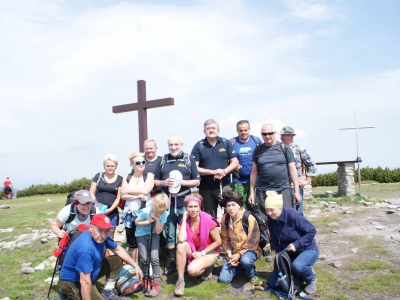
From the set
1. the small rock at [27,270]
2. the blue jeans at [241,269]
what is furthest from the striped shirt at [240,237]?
the small rock at [27,270]

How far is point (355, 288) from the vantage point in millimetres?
4812

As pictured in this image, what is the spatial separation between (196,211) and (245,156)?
146 centimetres

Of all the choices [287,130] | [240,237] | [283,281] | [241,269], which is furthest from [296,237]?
[287,130]

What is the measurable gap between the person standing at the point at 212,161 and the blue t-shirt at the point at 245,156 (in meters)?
0.18

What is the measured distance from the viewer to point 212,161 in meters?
6.08

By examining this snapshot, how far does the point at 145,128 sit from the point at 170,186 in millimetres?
3552

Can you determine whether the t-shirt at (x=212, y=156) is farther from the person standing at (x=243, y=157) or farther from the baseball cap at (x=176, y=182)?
the baseball cap at (x=176, y=182)

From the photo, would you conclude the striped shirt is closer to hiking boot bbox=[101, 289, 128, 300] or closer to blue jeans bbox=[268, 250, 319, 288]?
blue jeans bbox=[268, 250, 319, 288]

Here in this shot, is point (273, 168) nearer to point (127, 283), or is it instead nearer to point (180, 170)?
point (180, 170)

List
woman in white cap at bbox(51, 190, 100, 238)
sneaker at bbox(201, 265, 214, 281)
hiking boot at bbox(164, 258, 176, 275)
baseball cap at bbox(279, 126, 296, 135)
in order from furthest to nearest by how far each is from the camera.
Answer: baseball cap at bbox(279, 126, 296, 135)
hiking boot at bbox(164, 258, 176, 275)
sneaker at bbox(201, 265, 214, 281)
woman in white cap at bbox(51, 190, 100, 238)

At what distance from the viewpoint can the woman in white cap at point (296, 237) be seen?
478 cm

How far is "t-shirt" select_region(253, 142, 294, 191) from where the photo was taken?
5.75 metres

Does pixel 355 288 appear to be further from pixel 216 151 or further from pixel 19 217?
pixel 19 217

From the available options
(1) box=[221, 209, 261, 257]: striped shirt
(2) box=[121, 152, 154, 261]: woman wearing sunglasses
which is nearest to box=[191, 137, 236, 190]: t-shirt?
(1) box=[221, 209, 261, 257]: striped shirt
